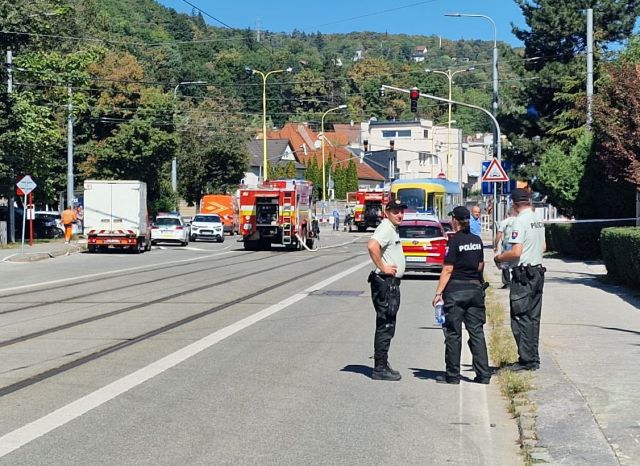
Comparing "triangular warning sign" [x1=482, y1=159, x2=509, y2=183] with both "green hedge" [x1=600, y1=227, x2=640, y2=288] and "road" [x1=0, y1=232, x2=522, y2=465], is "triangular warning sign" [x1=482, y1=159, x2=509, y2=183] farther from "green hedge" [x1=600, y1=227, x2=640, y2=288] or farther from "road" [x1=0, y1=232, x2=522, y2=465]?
"road" [x1=0, y1=232, x2=522, y2=465]

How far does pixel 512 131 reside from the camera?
52375mm

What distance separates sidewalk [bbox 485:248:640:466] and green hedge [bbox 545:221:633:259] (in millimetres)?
12732

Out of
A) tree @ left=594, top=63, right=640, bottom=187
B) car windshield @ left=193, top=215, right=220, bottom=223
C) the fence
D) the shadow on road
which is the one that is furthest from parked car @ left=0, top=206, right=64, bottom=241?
the shadow on road

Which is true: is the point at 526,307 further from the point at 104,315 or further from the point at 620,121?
the point at 620,121

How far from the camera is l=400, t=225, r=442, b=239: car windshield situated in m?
26.6

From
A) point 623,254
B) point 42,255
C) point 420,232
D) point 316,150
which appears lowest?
point 42,255

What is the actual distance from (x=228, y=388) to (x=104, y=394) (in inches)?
48.5

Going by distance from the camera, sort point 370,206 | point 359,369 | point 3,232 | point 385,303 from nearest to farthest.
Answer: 1. point 385,303
2. point 359,369
3. point 3,232
4. point 370,206

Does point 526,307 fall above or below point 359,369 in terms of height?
above

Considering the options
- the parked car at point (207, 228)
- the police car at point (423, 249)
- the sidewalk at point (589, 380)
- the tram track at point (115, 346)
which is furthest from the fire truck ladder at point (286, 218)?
the sidewalk at point (589, 380)

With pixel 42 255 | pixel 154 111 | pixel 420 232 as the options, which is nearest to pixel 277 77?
pixel 154 111

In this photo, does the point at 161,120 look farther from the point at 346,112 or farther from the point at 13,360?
the point at 346,112

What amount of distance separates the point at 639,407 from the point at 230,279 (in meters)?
18.0

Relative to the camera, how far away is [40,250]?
4088 centimetres
